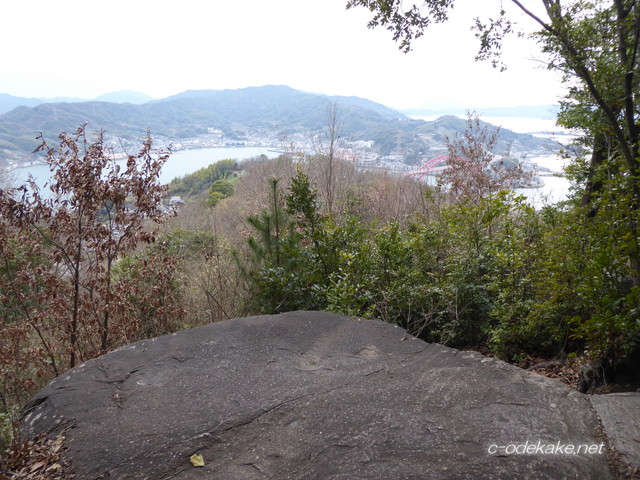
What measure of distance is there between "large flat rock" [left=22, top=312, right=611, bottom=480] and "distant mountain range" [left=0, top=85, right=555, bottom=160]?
3.03 meters

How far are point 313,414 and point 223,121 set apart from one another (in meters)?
28.4

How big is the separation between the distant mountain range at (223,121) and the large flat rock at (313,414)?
3029 millimetres

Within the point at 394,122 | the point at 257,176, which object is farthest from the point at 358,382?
the point at 394,122

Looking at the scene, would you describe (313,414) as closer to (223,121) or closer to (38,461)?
(38,461)

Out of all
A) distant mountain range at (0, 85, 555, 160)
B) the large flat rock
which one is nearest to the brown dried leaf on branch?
the large flat rock

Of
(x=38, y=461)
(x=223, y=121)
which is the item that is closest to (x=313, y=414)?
(x=38, y=461)

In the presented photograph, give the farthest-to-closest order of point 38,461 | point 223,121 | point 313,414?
point 223,121 < point 313,414 < point 38,461

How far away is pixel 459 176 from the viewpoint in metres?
9.38

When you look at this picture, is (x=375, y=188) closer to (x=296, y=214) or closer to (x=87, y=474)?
(x=296, y=214)

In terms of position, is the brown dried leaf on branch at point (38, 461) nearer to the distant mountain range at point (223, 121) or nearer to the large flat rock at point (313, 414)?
the large flat rock at point (313, 414)

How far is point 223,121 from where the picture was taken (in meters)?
28.5

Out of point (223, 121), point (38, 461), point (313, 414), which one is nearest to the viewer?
point (38, 461)

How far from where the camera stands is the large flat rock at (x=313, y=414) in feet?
7.45

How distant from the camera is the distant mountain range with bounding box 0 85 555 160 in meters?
11.3
